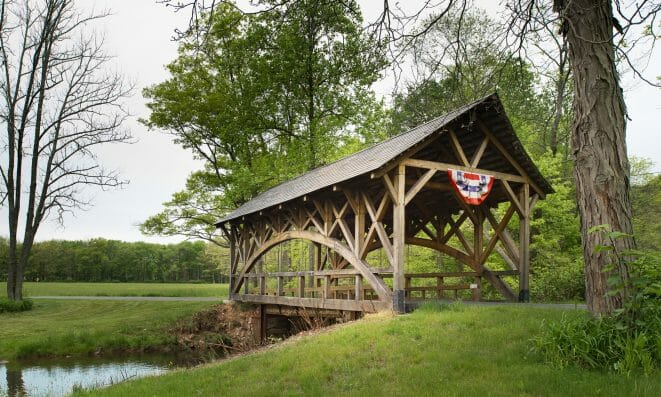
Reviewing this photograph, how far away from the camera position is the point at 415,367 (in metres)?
6.29

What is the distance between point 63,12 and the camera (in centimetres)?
2181

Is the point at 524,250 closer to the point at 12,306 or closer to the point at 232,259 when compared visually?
the point at 232,259

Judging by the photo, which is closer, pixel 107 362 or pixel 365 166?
pixel 365 166

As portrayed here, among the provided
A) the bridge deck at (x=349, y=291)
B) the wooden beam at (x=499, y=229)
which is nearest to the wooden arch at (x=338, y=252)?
the bridge deck at (x=349, y=291)

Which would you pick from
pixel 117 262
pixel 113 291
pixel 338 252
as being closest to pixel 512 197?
pixel 338 252

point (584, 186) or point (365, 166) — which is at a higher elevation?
point (365, 166)

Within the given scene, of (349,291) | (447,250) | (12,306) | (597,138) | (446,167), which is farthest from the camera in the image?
(12,306)

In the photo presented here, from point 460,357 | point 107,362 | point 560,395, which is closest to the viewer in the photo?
point 560,395

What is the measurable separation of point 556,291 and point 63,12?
2098 cm

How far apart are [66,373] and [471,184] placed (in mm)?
9951

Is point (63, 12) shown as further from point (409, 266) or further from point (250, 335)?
point (409, 266)

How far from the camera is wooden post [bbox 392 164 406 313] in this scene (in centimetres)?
1021

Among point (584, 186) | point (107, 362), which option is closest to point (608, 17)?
point (584, 186)

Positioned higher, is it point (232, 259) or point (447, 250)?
point (447, 250)
